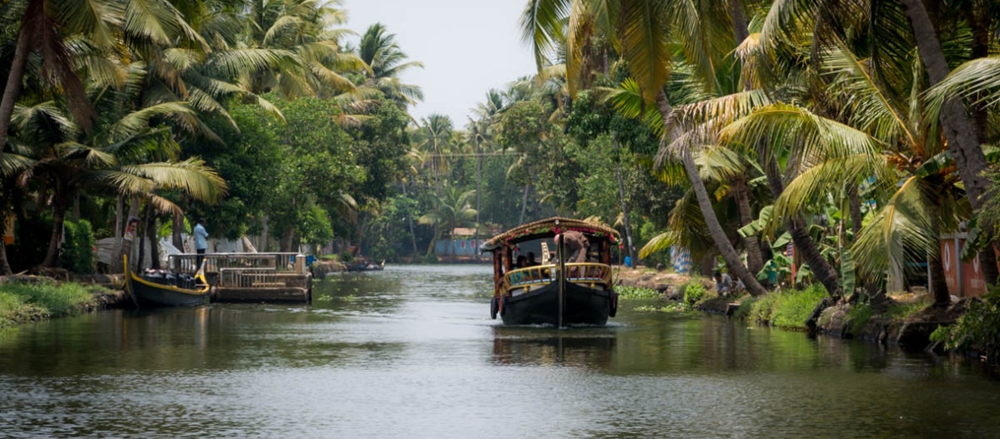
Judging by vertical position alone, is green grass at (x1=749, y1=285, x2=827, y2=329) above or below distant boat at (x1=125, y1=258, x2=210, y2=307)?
below

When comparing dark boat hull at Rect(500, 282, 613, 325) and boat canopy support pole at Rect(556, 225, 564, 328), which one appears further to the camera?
dark boat hull at Rect(500, 282, 613, 325)

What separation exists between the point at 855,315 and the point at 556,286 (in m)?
6.48

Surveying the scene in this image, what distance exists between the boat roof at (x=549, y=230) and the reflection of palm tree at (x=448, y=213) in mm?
76116

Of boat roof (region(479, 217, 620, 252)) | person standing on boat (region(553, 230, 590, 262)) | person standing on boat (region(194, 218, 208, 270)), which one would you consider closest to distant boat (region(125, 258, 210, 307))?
person standing on boat (region(194, 218, 208, 270))

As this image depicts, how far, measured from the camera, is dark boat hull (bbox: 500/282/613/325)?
26219 millimetres

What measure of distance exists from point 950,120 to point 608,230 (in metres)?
11.3

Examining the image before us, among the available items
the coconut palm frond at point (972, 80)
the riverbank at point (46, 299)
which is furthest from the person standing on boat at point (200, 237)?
the coconut palm frond at point (972, 80)

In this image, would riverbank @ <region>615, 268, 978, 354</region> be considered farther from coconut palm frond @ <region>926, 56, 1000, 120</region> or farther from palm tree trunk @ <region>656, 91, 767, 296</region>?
coconut palm frond @ <region>926, 56, 1000, 120</region>

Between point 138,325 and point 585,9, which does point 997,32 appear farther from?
point 138,325

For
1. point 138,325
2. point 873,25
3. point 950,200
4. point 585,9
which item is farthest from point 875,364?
point 138,325

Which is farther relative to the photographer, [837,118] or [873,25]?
[837,118]

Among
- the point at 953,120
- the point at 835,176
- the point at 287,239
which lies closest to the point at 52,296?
the point at 835,176

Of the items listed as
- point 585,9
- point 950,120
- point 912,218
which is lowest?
point 912,218

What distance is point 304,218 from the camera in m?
54.5
